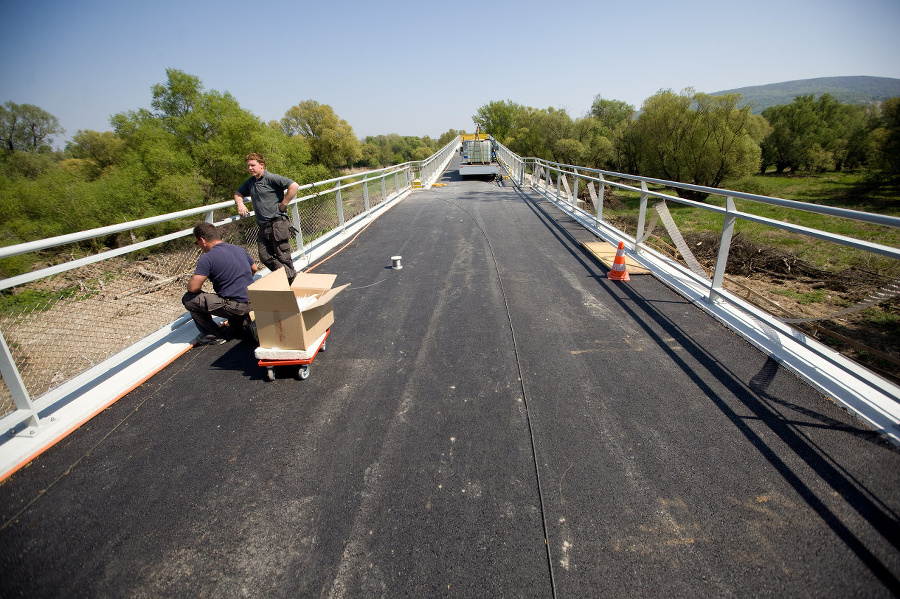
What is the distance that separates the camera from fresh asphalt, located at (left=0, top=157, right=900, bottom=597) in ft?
5.76

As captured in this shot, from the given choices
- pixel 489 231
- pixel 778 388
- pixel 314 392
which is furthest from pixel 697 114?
pixel 314 392

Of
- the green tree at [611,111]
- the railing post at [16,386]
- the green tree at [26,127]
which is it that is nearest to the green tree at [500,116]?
the green tree at [611,111]

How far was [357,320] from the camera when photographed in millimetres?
4430

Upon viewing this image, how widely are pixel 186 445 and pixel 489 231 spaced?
716cm

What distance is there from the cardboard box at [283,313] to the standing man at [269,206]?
1.79 meters

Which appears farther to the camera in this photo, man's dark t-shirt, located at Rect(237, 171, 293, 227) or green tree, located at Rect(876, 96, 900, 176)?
green tree, located at Rect(876, 96, 900, 176)

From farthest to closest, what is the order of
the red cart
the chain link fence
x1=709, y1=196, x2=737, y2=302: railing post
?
1. the chain link fence
2. x1=709, y1=196, x2=737, y2=302: railing post
3. the red cart

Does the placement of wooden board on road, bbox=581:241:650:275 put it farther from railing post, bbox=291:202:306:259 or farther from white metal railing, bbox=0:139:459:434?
railing post, bbox=291:202:306:259

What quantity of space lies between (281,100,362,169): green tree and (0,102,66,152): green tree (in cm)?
2479

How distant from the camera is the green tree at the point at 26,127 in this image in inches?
1587

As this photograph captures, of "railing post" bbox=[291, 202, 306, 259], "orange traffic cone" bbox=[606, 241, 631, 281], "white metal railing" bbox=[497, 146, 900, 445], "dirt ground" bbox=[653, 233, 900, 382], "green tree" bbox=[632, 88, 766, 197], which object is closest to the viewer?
"white metal railing" bbox=[497, 146, 900, 445]

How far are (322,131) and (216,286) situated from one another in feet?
197

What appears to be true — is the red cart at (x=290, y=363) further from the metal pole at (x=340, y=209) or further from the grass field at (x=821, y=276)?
the metal pole at (x=340, y=209)

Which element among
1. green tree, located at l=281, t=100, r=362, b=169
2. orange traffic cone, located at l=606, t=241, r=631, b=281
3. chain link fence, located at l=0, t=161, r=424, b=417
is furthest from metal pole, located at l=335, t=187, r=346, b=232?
green tree, located at l=281, t=100, r=362, b=169
